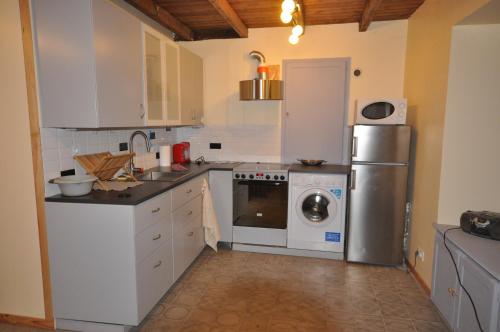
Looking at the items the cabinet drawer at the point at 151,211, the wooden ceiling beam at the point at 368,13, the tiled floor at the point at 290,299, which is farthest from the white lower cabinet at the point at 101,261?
the wooden ceiling beam at the point at 368,13

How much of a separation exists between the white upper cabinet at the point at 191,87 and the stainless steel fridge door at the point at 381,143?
1760mm

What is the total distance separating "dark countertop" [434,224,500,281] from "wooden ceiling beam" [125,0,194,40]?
3.03 meters

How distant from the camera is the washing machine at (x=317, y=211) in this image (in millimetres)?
3213

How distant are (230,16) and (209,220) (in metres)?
2.03

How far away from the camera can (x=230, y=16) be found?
3055mm

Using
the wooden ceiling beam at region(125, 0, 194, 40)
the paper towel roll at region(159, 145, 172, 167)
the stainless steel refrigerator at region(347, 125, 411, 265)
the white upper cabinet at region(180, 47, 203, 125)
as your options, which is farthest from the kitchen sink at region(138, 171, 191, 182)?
the stainless steel refrigerator at region(347, 125, 411, 265)

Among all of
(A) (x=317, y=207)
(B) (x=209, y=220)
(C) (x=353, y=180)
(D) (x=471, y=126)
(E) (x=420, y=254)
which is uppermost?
(D) (x=471, y=126)

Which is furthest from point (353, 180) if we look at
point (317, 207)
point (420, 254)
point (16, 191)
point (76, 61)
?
point (16, 191)

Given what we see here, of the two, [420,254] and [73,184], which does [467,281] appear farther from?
[73,184]

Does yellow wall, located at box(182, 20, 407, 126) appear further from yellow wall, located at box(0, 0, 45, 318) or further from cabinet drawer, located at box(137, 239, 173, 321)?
yellow wall, located at box(0, 0, 45, 318)

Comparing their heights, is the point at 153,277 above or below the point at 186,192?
below

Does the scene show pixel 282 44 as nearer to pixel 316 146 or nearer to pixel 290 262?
pixel 316 146

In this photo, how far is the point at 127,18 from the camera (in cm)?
228

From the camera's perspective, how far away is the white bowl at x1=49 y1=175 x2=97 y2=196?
79.6 inches
